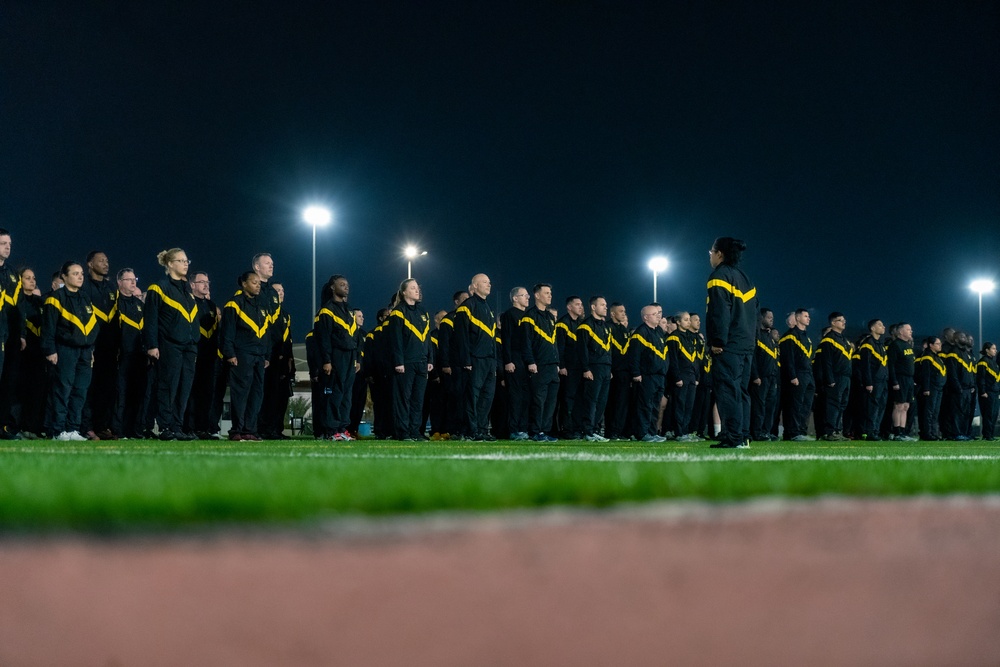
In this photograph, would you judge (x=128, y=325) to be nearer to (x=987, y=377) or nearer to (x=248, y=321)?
(x=248, y=321)

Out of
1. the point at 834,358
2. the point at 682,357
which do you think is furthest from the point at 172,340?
the point at 834,358

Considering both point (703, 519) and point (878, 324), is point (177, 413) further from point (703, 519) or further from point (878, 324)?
point (878, 324)

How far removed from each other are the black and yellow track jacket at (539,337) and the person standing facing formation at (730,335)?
15.0 ft

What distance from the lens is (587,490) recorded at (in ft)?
8.20

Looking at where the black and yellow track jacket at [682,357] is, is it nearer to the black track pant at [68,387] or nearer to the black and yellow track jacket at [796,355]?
the black and yellow track jacket at [796,355]

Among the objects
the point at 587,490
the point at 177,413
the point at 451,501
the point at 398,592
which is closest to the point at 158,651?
the point at 398,592


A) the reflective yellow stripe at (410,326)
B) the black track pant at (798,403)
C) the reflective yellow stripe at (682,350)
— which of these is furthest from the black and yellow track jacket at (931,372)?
the reflective yellow stripe at (410,326)

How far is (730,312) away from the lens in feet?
33.3

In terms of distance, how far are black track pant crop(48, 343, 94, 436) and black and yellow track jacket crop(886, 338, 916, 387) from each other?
13.6 meters

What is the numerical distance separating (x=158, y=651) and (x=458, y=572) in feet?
1.79

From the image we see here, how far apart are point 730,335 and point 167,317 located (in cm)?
606

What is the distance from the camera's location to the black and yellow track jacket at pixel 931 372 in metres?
19.1

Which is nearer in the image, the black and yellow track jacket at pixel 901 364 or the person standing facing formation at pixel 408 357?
the person standing facing formation at pixel 408 357

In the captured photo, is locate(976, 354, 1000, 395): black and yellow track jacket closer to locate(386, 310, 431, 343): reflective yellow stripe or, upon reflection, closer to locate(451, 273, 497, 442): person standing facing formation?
locate(451, 273, 497, 442): person standing facing formation
